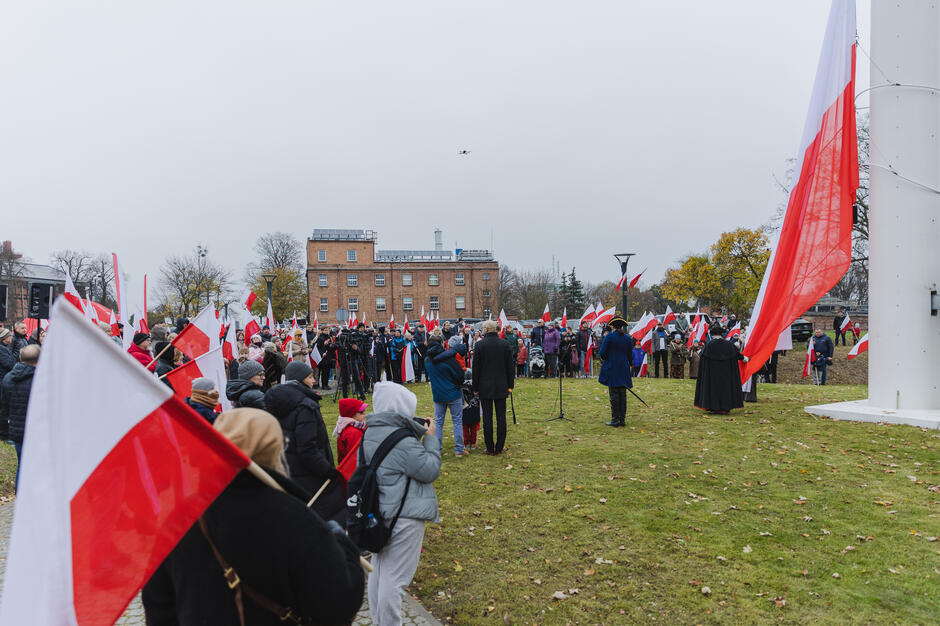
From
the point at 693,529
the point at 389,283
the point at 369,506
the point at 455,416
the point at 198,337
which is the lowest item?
the point at 693,529

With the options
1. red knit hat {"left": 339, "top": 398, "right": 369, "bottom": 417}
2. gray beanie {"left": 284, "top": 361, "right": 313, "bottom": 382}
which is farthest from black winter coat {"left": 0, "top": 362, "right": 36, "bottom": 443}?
red knit hat {"left": 339, "top": 398, "right": 369, "bottom": 417}

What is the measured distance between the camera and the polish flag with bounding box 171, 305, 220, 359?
22.4 feet

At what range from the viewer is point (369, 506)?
3.99 metres

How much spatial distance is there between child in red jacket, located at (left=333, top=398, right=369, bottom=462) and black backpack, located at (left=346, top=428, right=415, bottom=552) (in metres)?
1.27

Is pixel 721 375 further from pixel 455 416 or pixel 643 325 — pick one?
pixel 643 325

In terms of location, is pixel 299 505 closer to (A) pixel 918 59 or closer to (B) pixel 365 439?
(B) pixel 365 439

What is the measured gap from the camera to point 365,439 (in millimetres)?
4223

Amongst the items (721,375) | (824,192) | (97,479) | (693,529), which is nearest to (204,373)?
(97,479)

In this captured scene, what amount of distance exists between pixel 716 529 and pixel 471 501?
2.91m

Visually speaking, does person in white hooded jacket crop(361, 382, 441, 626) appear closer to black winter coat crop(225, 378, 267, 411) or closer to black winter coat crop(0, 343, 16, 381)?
black winter coat crop(225, 378, 267, 411)

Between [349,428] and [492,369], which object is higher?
[492,369]

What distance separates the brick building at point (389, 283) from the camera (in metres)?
79.4

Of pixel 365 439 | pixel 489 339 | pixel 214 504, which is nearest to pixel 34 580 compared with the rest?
pixel 214 504

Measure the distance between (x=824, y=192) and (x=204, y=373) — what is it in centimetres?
1052
